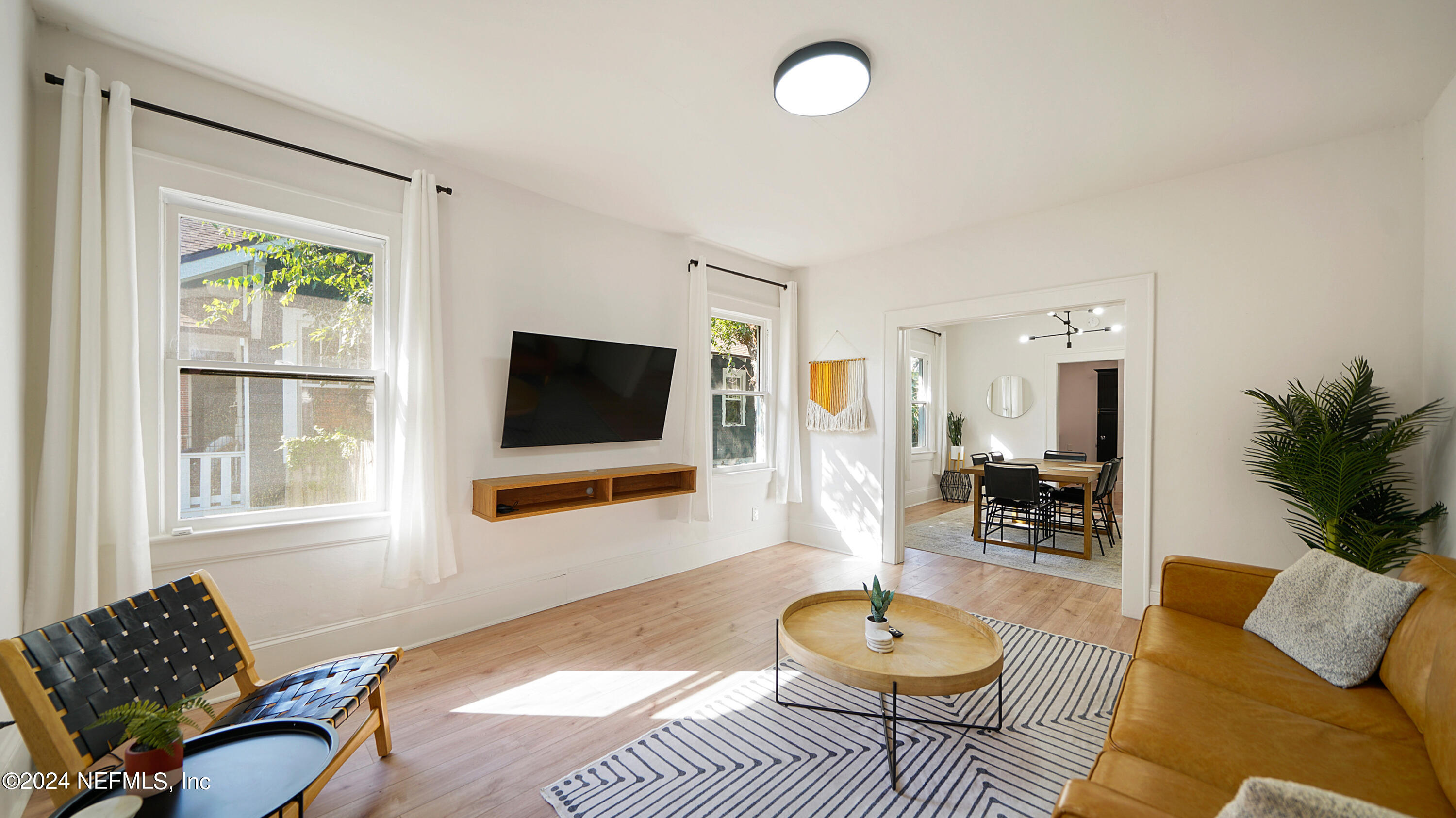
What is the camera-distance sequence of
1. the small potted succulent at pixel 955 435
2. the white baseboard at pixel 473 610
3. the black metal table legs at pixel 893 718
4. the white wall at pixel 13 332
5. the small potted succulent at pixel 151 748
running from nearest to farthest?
1. the small potted succulent at pixel 151 748
2. the white wall at pixel 13 332
3. the black metal table legs at pixel 893 718
4. the white baseboard at pixel 473 610
5. the small potted succulent at pixel 955 435

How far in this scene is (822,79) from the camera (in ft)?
7.45

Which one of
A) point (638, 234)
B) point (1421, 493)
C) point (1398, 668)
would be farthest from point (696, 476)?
point (1421, 493)

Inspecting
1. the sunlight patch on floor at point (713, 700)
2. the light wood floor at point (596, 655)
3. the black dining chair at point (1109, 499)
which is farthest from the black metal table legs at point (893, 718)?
the black dining chair at point (1109, 499)

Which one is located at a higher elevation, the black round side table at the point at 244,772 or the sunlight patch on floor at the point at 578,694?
the black round side table at the point at 244,772

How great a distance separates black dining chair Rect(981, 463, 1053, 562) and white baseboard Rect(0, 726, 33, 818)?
222 inches

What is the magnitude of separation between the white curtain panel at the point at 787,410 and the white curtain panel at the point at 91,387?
13.6ft

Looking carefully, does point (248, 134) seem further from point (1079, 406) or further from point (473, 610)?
point (1079, 406)

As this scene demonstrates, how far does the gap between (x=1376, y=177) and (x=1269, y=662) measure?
2.69 meters

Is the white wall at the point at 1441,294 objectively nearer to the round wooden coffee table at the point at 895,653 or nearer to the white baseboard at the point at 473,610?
the round wooden coffee table at the point at 895,653

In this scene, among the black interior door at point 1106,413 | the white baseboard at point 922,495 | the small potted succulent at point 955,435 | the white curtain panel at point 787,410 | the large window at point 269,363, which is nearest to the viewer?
the large window at point 269,363

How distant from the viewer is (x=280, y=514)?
2645mm

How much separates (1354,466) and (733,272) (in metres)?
3.94

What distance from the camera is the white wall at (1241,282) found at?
2787 millimetres

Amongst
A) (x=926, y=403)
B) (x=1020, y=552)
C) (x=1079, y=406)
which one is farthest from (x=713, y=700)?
(x=1079, y=406)
